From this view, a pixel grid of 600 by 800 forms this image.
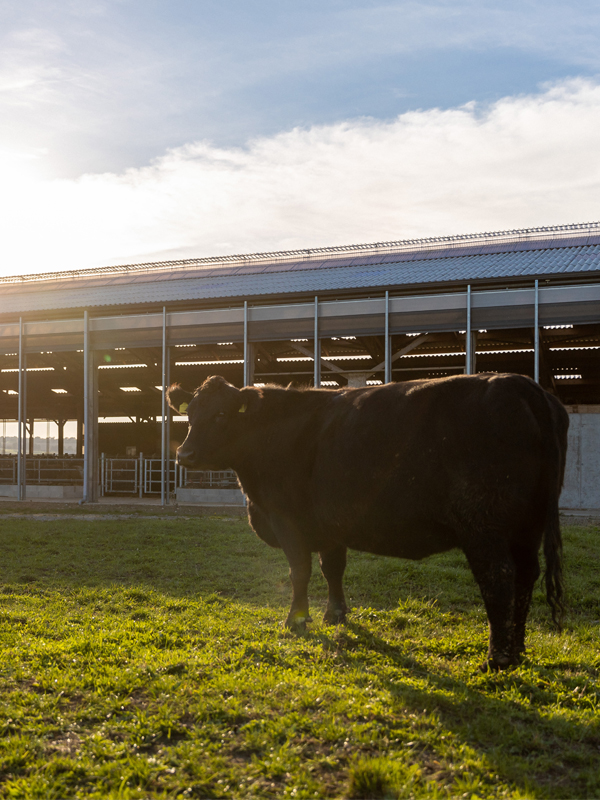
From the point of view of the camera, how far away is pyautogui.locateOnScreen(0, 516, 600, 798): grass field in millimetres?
3109

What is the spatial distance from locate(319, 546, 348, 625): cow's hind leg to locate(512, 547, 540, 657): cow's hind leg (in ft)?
5.86

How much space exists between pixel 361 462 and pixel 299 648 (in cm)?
154

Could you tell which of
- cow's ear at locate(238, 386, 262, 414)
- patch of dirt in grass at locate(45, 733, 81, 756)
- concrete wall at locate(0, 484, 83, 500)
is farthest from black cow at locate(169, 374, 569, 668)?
concrete wall at locate(0, 484, 83, 500)

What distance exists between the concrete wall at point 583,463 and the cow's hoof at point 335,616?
42.7 feet

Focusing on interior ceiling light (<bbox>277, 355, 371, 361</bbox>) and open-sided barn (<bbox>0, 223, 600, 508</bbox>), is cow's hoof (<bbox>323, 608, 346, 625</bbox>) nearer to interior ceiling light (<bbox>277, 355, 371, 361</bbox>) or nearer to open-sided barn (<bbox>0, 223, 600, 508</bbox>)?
open-sided barn (<bbox>0, 223, 600, 508</bbox>)

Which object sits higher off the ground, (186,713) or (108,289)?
(108,289)

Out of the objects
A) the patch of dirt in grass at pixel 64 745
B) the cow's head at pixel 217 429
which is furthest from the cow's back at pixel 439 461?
the patch of dirt in grass at pixel 64 745

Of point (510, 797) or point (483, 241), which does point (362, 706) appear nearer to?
point (510, 797)

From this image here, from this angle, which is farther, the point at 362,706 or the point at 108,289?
the point at 108,289

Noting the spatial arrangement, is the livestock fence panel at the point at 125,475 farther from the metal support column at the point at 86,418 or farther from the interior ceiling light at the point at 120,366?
the interior ceiling light at the point at 120,366

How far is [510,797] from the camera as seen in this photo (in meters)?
2.94

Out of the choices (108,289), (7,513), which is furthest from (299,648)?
(108,289)

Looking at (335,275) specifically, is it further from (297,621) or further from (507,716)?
(507,716)

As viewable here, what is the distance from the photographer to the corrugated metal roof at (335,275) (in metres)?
18.8
